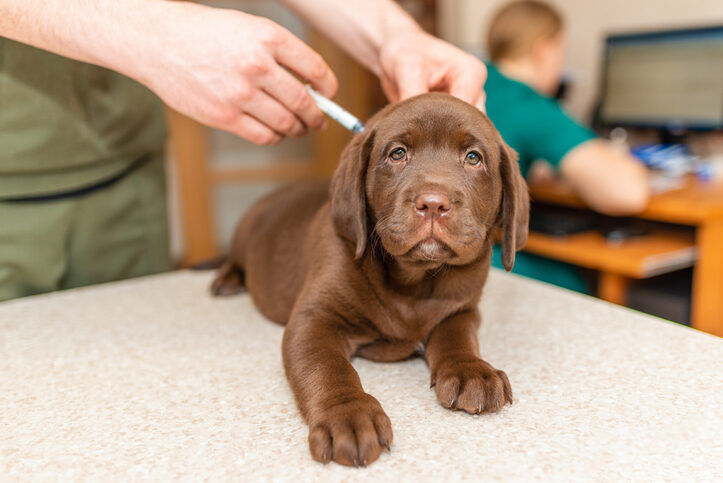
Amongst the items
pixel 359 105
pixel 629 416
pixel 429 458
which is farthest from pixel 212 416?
pixel 359 105

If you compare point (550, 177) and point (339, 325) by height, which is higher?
point (339, 325)

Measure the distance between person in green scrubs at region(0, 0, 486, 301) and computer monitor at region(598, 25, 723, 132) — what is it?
7.37 feet

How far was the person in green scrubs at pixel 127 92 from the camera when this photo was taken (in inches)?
41.0

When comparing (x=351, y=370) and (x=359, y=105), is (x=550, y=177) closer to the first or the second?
(x=359, y=105)

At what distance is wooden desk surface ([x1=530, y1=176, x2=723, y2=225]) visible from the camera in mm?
2240

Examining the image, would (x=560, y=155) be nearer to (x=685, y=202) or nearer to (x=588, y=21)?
(x=685, y=202)

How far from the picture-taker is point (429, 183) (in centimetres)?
92

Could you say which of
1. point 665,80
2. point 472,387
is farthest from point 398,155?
point 665,80

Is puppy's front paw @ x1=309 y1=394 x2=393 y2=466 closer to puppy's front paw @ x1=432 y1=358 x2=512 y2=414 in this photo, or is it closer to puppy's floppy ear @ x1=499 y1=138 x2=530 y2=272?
puppy's front paw @ x1=432 y1=358 x2=512 y2=414

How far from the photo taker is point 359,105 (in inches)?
192

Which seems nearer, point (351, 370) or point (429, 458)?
point (429, 458)

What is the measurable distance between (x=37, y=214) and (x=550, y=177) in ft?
8.33

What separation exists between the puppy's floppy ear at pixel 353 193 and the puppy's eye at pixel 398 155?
0.04 metres

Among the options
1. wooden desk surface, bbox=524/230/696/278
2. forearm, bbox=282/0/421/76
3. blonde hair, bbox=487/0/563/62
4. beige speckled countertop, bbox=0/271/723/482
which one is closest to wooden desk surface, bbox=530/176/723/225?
wooden desk surface, bbox=524/230/696/278
